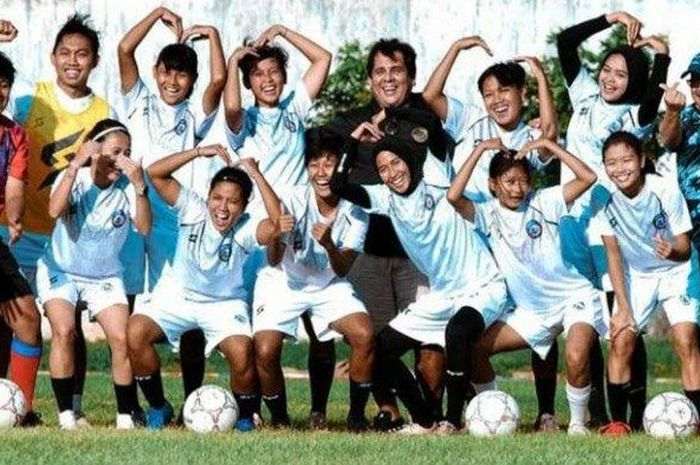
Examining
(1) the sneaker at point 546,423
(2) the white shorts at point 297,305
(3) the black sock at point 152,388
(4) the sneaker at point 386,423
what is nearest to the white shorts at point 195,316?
(2) the white shorts at point 297,305

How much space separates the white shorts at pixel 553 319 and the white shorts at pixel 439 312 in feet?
0.43

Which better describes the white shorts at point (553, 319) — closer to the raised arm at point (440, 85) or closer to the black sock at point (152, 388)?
the raised arm at point (440, 85)

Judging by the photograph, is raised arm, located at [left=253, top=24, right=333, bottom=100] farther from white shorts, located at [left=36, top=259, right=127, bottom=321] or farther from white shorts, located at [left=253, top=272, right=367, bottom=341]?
white shorts, located at [left=36, top=259, right=127, bottom=321]

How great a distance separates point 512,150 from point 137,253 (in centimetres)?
252

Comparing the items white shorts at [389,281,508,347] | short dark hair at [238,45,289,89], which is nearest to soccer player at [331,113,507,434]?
white shorts at [389,281,508,347]

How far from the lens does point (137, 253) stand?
47.8 feet

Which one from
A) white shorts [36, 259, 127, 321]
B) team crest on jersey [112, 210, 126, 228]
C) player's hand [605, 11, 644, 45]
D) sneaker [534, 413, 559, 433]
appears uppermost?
player's hand [605, 11, 644, 45]

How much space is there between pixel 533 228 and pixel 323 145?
1.41m

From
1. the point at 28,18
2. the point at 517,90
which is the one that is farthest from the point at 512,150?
the point at 28,18

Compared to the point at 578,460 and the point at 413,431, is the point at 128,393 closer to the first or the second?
the point at 413,431

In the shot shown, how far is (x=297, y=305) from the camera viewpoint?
1412 centimetres

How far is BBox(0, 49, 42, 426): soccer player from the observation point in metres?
13.9

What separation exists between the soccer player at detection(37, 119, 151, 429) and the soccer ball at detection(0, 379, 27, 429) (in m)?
0.40

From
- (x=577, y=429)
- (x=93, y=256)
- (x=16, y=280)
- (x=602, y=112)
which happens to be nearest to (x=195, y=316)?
(x=93, y=256)
